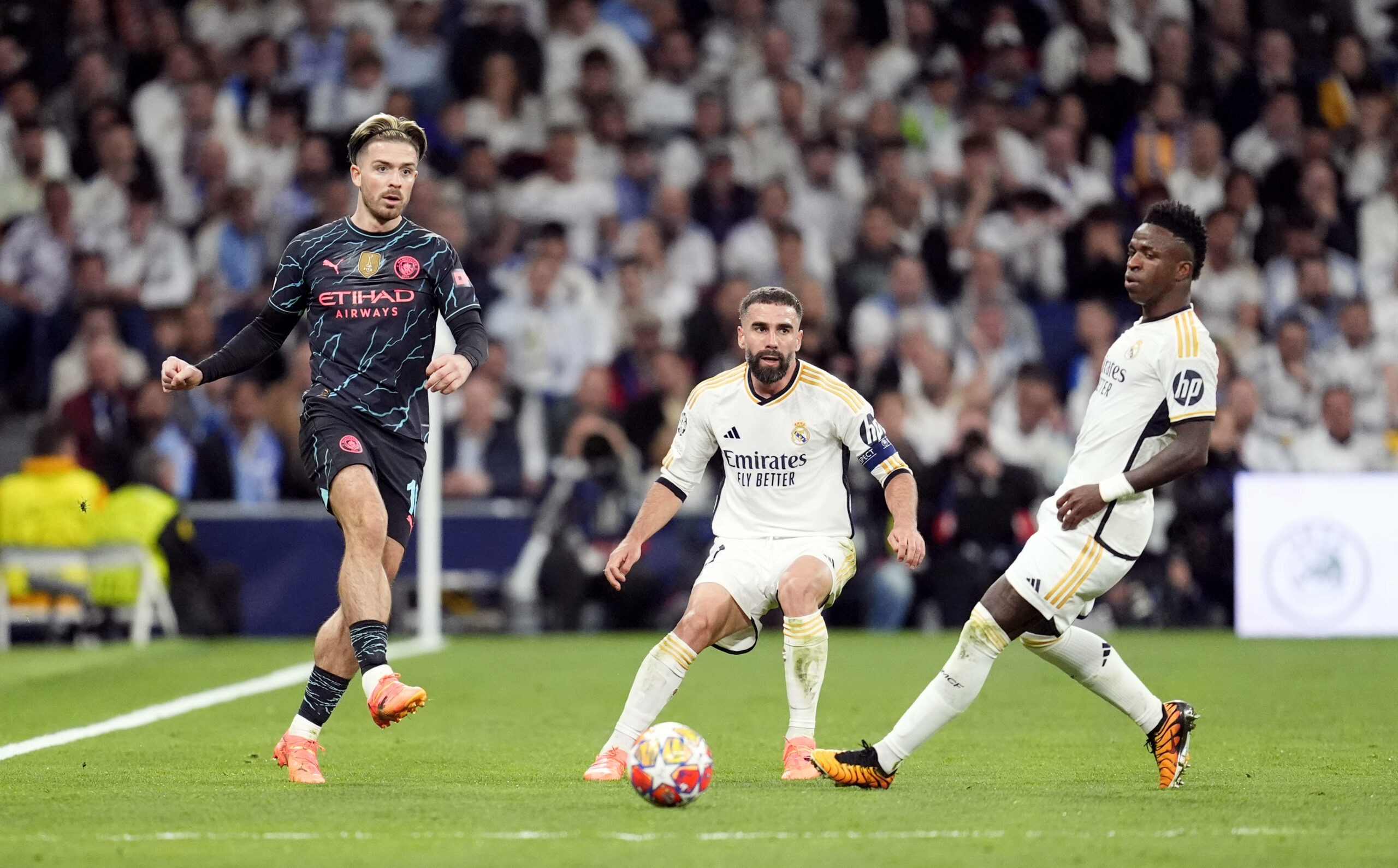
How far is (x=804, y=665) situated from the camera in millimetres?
6844

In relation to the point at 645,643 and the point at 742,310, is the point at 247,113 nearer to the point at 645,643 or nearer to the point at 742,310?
the point at 645,643

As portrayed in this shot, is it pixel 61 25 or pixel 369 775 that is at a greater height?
pixel 61 25

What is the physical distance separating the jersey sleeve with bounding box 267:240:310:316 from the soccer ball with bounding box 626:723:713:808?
2104 millimetres

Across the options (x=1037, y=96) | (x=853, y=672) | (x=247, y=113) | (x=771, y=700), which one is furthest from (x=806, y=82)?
(x=771, y=700)

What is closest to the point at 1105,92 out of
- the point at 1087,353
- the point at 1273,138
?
the point at 1273,138

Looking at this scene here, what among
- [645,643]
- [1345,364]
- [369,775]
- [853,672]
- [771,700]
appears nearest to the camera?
[369,775]

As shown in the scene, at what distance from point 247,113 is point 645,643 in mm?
7144

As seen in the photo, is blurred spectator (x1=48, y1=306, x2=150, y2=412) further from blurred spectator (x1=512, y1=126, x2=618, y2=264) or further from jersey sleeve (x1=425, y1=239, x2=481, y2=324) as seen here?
jersey sleeve (x1=425, y1=239, x2=481, y2=324)

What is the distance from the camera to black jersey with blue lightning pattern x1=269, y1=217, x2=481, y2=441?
6.58m

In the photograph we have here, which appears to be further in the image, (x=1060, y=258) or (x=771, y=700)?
(x=1060, y=258)

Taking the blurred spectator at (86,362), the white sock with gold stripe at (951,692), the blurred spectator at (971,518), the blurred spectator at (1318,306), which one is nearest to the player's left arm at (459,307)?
the white sock with gold stripe at (951,692)

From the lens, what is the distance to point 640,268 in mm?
16172

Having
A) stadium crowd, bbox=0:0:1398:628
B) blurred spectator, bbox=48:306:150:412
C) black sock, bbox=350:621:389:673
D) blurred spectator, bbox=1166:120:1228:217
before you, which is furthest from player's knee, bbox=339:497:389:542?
blurred spectator, bbox=1166:120:1228:217

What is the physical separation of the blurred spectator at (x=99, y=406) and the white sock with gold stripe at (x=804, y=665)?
931 cm
